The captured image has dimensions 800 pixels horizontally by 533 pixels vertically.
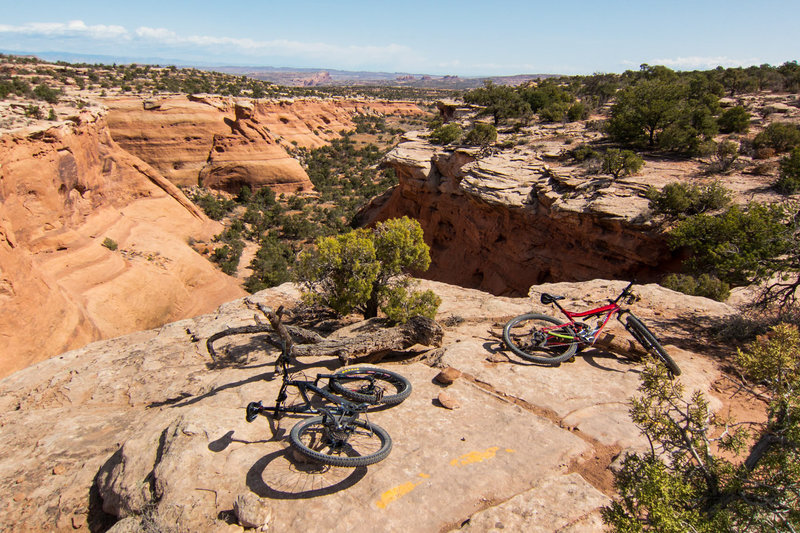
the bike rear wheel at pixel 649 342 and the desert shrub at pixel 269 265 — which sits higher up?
the bike rear wheel at pixel 649 342

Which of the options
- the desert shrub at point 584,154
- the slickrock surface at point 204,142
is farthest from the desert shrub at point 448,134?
the slickrock surface at point 204,142

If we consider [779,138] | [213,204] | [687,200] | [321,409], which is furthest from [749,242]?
[213,204]

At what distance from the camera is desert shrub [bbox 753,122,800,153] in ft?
54.8

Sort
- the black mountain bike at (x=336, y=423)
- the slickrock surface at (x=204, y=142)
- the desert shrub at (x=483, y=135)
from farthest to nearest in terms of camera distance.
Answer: the slickrock surface at (x=204, y=142)
the desert shrub at (x=483, y=135)
the black mountain bike at (x=336, y=423)

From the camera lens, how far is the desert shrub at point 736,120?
2006cm

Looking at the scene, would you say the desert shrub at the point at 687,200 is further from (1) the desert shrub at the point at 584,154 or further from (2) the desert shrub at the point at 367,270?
(2) the desert shrub at the point at 367,270

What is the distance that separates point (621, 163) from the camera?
1720 centimetres

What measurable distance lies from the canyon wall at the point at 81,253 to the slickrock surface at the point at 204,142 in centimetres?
896

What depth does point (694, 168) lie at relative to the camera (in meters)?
17.3

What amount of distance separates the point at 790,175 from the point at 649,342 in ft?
40.7

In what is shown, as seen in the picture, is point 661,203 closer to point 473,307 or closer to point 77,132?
point 473,307

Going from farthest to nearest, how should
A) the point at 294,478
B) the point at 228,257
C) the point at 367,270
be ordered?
the point at 228,257 → the point at 367,270 → the point at 294,478

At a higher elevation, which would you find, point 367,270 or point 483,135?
point 483,135

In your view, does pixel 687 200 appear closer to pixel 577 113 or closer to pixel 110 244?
pixel 577 113
